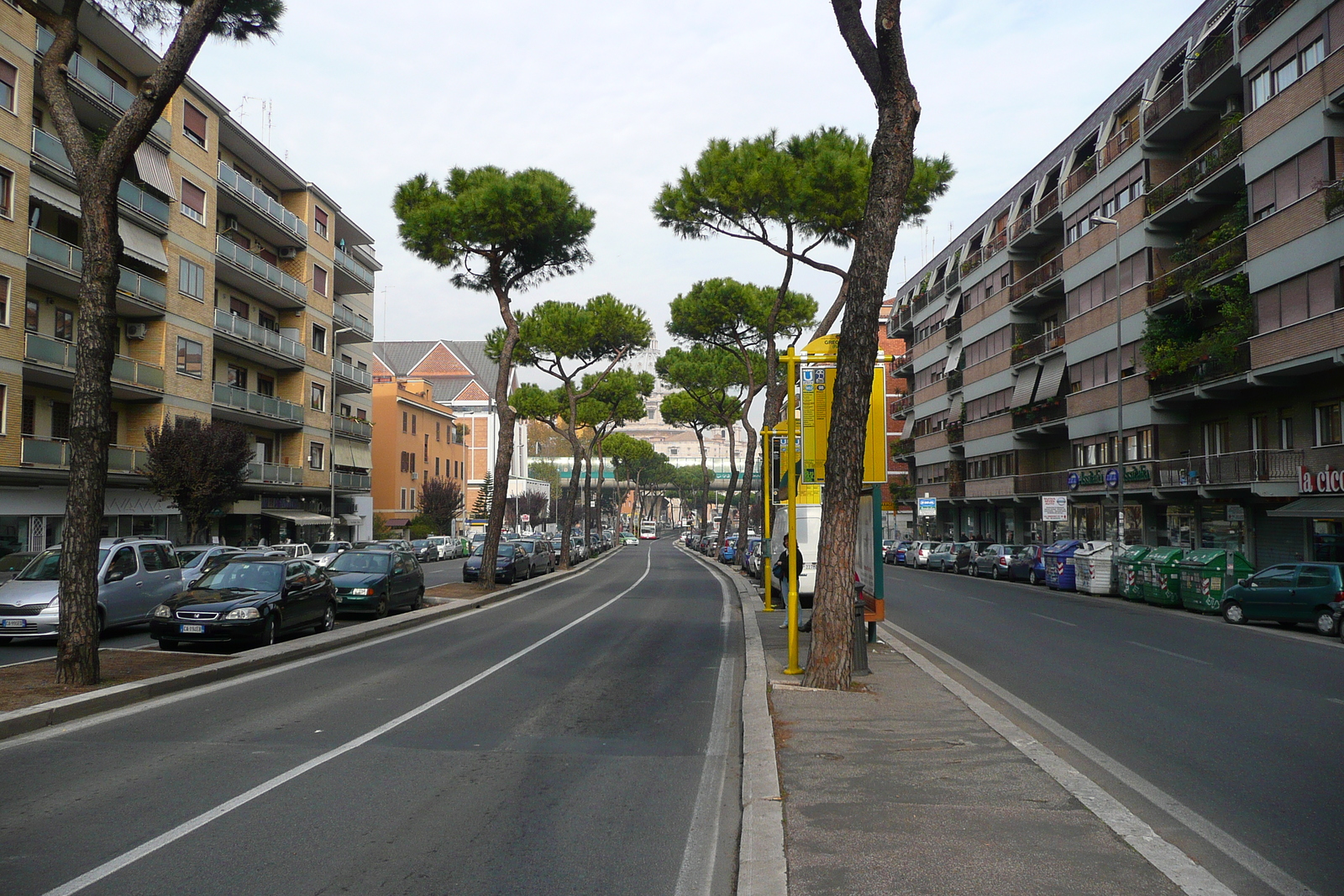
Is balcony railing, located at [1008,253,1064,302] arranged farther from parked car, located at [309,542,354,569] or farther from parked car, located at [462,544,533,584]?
parked car, located at [309,542,354,569]

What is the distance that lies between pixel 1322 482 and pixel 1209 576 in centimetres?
462

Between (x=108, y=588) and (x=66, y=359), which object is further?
(x=66, y=359)

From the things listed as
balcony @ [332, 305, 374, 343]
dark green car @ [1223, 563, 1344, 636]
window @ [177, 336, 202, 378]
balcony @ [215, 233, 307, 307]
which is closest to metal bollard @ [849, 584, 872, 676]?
dark green car @ [1223, 563, 1344, 636]

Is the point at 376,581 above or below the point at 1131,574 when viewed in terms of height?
above

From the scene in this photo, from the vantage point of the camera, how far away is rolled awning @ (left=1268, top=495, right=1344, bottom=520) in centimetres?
2439

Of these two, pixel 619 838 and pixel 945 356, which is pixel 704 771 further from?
pixel 945 356

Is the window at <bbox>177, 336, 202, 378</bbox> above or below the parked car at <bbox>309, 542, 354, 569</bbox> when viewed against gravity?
above

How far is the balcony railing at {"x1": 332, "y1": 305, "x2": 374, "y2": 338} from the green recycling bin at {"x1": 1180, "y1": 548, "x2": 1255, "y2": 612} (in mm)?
41477

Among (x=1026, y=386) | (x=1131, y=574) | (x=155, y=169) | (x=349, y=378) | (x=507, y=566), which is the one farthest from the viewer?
(x=349, y=378)

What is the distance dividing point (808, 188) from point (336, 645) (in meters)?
17.0

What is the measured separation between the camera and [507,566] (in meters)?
33.2

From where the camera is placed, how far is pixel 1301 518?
28.8 metres

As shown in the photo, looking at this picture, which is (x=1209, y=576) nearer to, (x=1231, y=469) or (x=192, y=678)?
(x=1231, y=469)

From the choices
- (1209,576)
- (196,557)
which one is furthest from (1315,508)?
(196,557)
